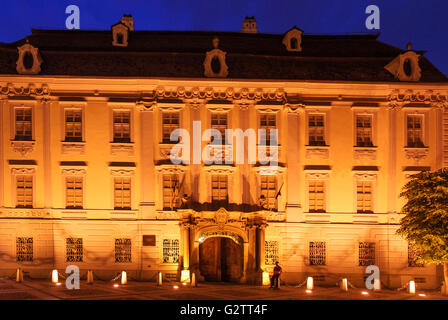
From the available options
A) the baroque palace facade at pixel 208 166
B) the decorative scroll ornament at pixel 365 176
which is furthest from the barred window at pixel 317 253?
the decorative scroll ornament at pixel 365 176

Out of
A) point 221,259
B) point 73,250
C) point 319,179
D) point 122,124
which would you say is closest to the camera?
point 73,250

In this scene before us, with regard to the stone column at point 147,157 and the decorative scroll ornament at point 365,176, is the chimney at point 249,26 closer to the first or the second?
the stone column at point 147,157

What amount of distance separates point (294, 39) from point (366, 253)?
14434 mm

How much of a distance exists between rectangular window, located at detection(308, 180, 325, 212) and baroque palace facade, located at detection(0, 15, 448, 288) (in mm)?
61

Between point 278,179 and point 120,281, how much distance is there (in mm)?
11086

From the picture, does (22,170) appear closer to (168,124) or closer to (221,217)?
(168,124)

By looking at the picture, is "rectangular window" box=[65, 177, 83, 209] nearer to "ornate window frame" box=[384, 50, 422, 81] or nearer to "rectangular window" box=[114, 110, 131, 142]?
"rectangular window" box=[114, 110, 131, 142]

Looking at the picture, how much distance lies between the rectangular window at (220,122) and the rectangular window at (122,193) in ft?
20.2

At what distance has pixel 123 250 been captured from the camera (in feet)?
101

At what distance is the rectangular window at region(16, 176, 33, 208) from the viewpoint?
3072 centimetres

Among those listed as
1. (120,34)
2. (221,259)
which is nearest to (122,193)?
(221,259)

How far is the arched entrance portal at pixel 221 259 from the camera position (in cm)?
3081
